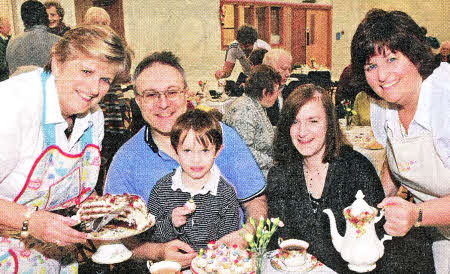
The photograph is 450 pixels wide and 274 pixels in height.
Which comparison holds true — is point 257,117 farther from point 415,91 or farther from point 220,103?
point 220,103

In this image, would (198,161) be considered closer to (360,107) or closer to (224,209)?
(224,209)

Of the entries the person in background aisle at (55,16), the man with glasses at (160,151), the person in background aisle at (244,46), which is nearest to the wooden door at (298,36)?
the person in background aisle at (244,46)

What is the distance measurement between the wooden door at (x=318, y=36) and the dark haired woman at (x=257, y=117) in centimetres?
911

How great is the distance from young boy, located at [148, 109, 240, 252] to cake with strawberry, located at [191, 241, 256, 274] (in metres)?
0.30

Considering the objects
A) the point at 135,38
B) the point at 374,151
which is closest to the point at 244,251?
the point at 374,151

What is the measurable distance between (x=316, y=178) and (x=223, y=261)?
32.4 inches

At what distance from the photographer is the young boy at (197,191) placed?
185 centimetres

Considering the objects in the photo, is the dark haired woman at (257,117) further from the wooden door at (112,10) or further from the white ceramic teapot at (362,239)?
the wooden door at (112,10)

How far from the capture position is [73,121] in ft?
5.84

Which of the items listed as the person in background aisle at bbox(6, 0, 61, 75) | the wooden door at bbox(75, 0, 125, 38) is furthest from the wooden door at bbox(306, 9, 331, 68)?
the person in background aisle at bbox(6, 0, 61, 75)

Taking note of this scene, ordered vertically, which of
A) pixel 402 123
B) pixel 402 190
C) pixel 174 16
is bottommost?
pixel 402 190

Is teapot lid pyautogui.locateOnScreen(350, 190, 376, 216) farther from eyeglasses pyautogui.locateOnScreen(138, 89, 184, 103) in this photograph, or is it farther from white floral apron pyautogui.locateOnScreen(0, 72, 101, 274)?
white floral apron pyautogui.locateOnScreen(0, 72, 101, 274)

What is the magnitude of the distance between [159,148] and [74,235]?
71cm

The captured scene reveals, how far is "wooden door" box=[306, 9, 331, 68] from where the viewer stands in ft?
39.7
